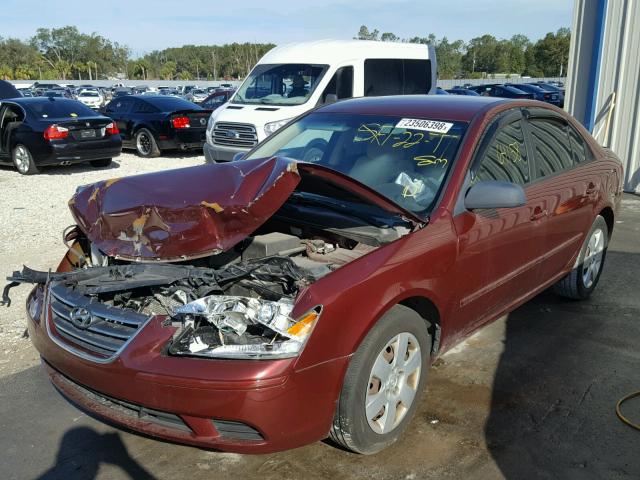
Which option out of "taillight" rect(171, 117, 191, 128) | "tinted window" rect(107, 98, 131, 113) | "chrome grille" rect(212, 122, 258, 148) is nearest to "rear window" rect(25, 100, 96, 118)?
"taillight" rect(171, 117, 191, 128)

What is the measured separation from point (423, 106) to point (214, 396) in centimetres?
256

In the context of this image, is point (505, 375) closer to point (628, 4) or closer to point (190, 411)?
point (190, 411)

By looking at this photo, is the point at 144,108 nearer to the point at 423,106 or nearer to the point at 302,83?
the point at 302,83

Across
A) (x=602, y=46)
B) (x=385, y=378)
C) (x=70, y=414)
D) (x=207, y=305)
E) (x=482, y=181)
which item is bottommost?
(x=70, y=414)

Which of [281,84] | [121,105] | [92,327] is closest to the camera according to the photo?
[92,327]

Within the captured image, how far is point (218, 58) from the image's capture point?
4454 inches

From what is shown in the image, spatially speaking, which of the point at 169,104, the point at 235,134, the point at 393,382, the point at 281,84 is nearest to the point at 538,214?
the point at 393,382

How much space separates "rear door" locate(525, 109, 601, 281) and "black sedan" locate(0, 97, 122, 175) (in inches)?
390

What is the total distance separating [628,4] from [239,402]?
1008 cm

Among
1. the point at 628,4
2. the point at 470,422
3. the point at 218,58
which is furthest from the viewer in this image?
the point at 218,58

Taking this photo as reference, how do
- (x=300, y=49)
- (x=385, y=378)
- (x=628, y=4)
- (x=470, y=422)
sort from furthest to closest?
(x=300, y=49), (x=628, y=4), (x=470, y=422), (x=385, y=378)

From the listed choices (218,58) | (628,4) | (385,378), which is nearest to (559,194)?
(385,378)

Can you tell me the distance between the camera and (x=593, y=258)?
5.34m

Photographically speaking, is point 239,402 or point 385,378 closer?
point 239,402
